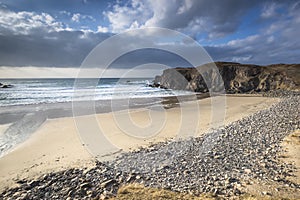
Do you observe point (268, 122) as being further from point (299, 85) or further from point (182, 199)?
point (299, 85)

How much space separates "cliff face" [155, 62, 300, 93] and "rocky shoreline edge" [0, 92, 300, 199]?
956 inches

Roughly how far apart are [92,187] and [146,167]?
128cm

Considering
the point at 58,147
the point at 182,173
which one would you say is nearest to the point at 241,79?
the point at 182,173

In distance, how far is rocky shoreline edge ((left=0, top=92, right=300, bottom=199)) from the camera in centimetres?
344

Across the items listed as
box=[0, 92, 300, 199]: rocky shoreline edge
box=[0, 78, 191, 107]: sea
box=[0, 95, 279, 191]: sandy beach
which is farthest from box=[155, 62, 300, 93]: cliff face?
box=[0, 92, 300, 199]: rocky shoreline edge

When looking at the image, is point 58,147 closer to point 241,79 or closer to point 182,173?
point 182,173

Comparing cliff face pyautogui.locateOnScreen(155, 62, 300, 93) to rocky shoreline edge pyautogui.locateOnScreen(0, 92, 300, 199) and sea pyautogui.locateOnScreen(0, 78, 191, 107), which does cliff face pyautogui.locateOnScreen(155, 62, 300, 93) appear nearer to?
sea pyautogui.locateOnScreen(0, 78, 191, 107)

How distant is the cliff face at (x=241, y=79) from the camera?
25491 millimetres

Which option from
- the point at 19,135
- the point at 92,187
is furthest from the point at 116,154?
the point at 19,135

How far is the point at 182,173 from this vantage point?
3875 millimetres

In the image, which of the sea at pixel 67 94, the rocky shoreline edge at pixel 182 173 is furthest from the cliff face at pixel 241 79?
the rocky shoreline edge at pixel 182 173

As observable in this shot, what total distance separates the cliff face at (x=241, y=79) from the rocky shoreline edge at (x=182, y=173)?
79.7ft

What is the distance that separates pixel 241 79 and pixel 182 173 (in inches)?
1132

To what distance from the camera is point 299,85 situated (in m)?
23.0
